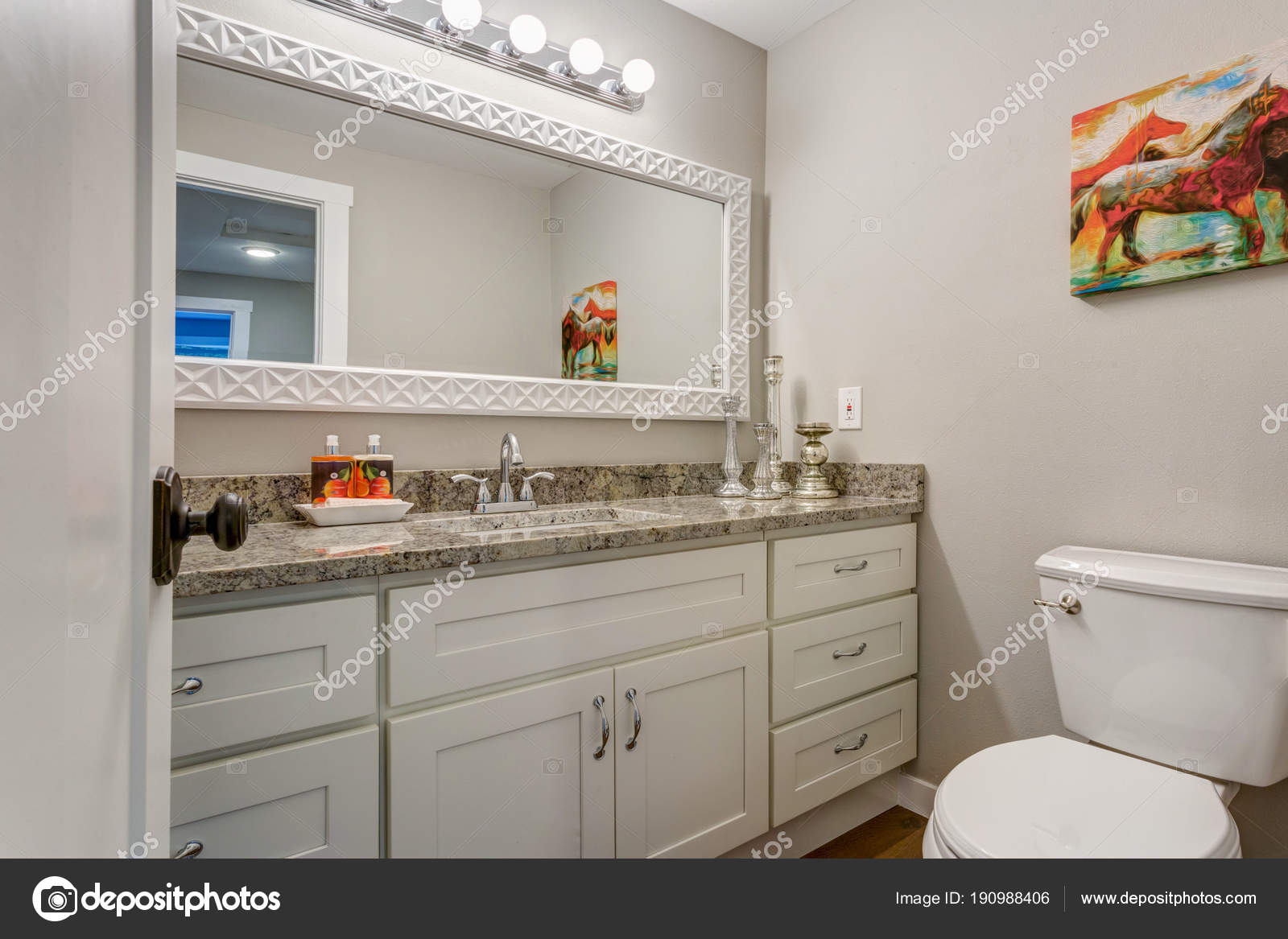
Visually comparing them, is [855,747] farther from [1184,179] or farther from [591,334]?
[1184,179]

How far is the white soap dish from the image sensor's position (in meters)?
1.36

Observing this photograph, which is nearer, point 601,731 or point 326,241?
point 601,731

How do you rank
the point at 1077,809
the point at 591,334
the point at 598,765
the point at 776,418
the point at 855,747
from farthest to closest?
the point at 776,418, the point at 591,334, the point at 855,747, the point at 598,765, the point at 1077,809

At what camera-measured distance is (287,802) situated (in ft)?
3.11

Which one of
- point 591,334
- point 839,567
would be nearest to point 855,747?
point 839,567

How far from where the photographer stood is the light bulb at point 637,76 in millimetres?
1916

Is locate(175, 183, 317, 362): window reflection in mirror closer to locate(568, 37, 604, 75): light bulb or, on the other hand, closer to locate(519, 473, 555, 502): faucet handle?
locate(519, 473, 555, 502): faucet handle

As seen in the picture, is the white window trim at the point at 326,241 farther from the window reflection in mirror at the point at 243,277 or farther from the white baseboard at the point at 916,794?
the white baseboard at the point at 916,794

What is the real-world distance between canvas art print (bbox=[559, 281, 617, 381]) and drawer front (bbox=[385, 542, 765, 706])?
0.74m

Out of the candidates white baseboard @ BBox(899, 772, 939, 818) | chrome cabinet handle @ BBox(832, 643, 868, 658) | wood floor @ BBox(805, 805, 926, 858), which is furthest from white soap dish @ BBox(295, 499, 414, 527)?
white baseboard @ BBox(899, 772, 939, 818)

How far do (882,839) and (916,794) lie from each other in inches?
7.9

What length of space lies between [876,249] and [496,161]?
3.62 feet

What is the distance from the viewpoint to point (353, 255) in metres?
1.56
